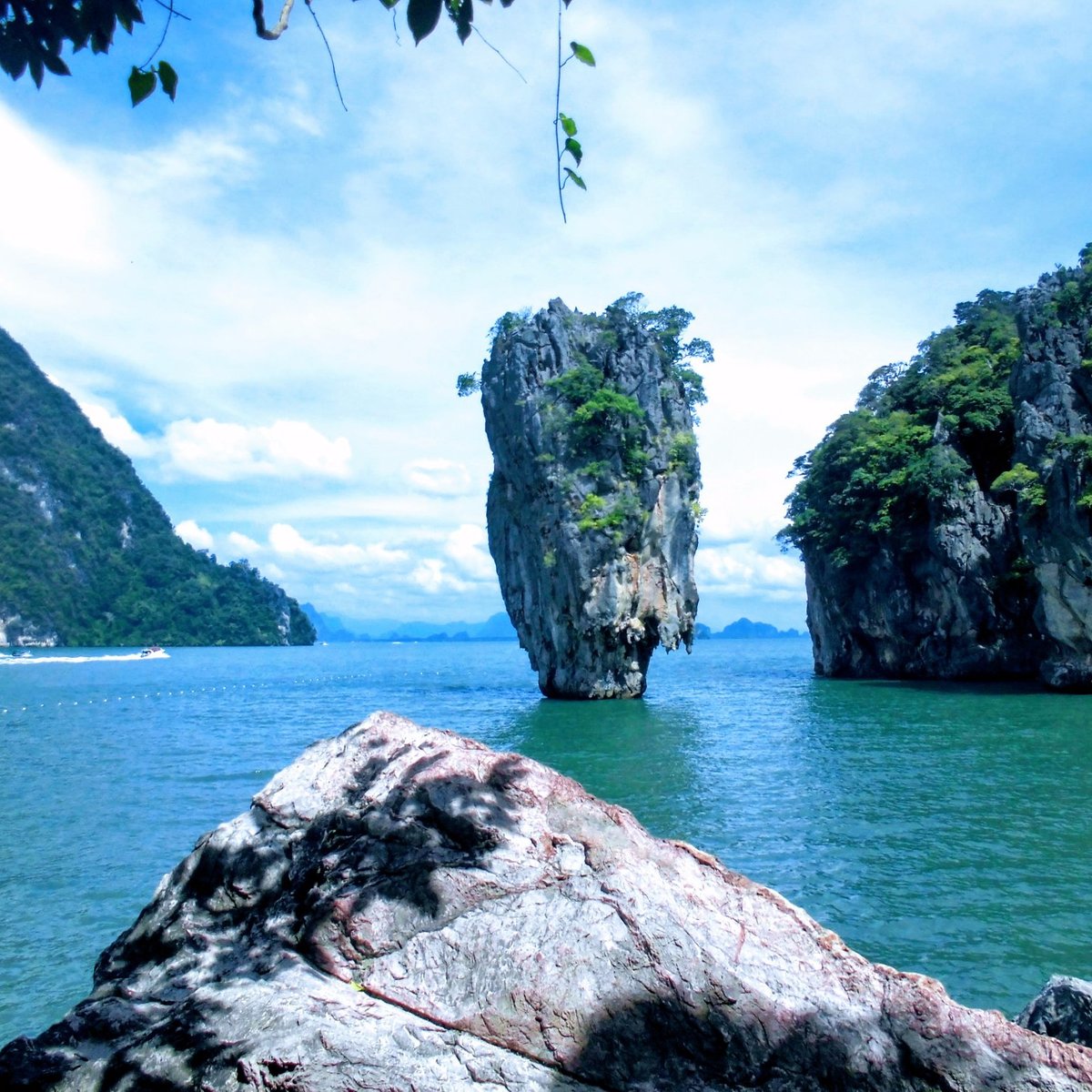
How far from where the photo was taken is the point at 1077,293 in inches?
1336

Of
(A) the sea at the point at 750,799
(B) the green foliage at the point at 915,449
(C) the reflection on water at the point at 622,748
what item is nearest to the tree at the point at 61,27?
(A) the sea at the point at 750,799

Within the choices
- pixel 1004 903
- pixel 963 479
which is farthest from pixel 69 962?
pixel 963 479

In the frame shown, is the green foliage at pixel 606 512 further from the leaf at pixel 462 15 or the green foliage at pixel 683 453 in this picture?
the leaf at pixel 462 15

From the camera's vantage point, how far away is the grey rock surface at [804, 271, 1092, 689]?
103 feet

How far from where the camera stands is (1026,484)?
32.7 meters

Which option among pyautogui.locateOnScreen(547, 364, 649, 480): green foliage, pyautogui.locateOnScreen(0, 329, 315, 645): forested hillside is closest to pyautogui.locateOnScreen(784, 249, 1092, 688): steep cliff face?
pyautogui.locateOnScreen(547, 364, 649, 480): green foliage

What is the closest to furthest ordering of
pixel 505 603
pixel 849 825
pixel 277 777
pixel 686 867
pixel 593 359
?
pixel 686 867
pixel 277 777
pixel 849 825
pixel 593 359
pixel 505 603

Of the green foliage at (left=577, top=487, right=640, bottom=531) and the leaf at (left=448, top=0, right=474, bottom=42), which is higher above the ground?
the green foliage at (left=577, top=487, right=640, bottom=531)

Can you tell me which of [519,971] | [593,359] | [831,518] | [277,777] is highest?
[593,359]

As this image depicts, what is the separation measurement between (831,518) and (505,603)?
1685cm

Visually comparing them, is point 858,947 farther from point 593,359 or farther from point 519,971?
point 593,359

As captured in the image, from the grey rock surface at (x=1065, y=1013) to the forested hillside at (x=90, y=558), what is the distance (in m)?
113

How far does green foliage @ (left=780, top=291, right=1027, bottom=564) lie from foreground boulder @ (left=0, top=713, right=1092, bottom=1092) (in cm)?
3648

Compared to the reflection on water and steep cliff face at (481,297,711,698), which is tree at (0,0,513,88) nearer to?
the reflection on water
